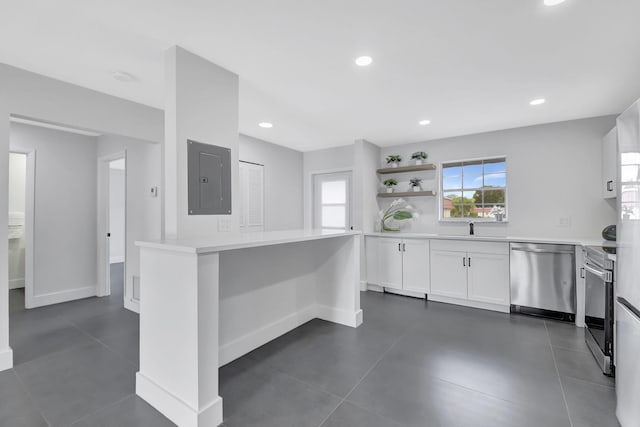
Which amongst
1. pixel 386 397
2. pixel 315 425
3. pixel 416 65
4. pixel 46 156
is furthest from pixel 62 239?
pixel 416 65

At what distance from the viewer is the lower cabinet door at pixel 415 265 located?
4188 mm

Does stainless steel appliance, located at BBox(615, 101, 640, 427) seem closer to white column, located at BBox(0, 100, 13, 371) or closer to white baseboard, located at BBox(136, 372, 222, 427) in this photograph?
white baseboard, located at BBox(136, 372, 222, 427)

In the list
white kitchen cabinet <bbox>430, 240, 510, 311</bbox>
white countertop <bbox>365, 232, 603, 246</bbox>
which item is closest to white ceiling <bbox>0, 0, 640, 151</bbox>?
white countertop <bbox>365, 232, 603, 246</bbox>

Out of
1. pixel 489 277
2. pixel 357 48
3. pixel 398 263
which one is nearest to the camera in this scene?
pixel 357 48

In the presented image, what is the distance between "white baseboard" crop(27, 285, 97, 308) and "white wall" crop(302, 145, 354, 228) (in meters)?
3.48

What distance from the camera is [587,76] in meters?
2.59

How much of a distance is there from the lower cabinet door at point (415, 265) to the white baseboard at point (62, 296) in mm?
4576

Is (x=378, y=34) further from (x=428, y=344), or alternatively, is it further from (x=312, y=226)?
(x=312, y=226)

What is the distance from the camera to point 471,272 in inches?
152

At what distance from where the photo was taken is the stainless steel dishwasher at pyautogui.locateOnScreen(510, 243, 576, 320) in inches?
131

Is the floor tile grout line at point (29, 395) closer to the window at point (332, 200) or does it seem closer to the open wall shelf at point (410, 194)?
the window at point (332, 200)

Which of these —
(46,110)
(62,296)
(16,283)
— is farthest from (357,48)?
(16,283)

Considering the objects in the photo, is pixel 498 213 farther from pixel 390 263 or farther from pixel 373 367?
pixel 373 367

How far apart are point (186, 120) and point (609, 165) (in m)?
4.34
